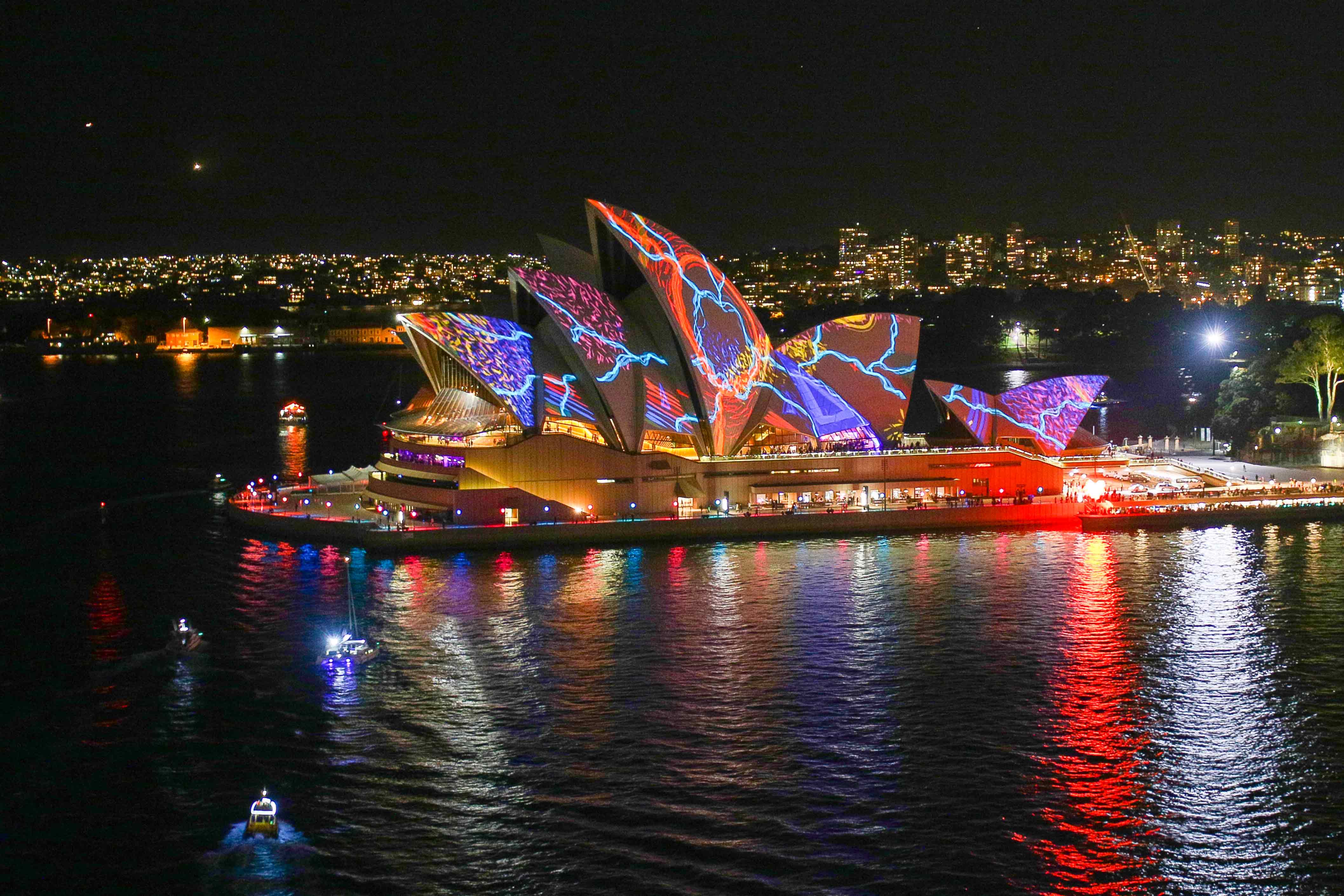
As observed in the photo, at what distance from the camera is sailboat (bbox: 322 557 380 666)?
2370 cm

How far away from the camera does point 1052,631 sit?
2581 cm

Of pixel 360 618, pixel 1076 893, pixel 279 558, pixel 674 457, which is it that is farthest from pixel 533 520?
pixel 1076 893

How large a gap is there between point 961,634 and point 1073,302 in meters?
105

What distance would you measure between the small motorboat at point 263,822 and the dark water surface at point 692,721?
0.84 ft

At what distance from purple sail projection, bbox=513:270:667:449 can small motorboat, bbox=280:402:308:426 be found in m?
39.6

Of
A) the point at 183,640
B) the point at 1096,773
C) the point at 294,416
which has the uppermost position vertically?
the point at 294,416

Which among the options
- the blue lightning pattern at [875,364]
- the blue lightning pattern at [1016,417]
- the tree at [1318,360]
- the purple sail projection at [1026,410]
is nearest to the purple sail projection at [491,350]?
the blue lightning pattern at [875,364]

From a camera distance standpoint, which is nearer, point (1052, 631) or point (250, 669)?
point (250, 669)

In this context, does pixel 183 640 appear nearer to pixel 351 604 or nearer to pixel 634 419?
pixel 351 604

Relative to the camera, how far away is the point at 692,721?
20641mm

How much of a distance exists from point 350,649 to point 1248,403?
3843 cm

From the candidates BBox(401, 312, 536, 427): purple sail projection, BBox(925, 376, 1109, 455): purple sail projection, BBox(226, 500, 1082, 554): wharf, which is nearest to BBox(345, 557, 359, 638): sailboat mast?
BBox(226, 500, 1082, 554): wharf

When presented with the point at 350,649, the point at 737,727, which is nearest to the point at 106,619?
the point at 350,649

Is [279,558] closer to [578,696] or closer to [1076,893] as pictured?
[578,696]
